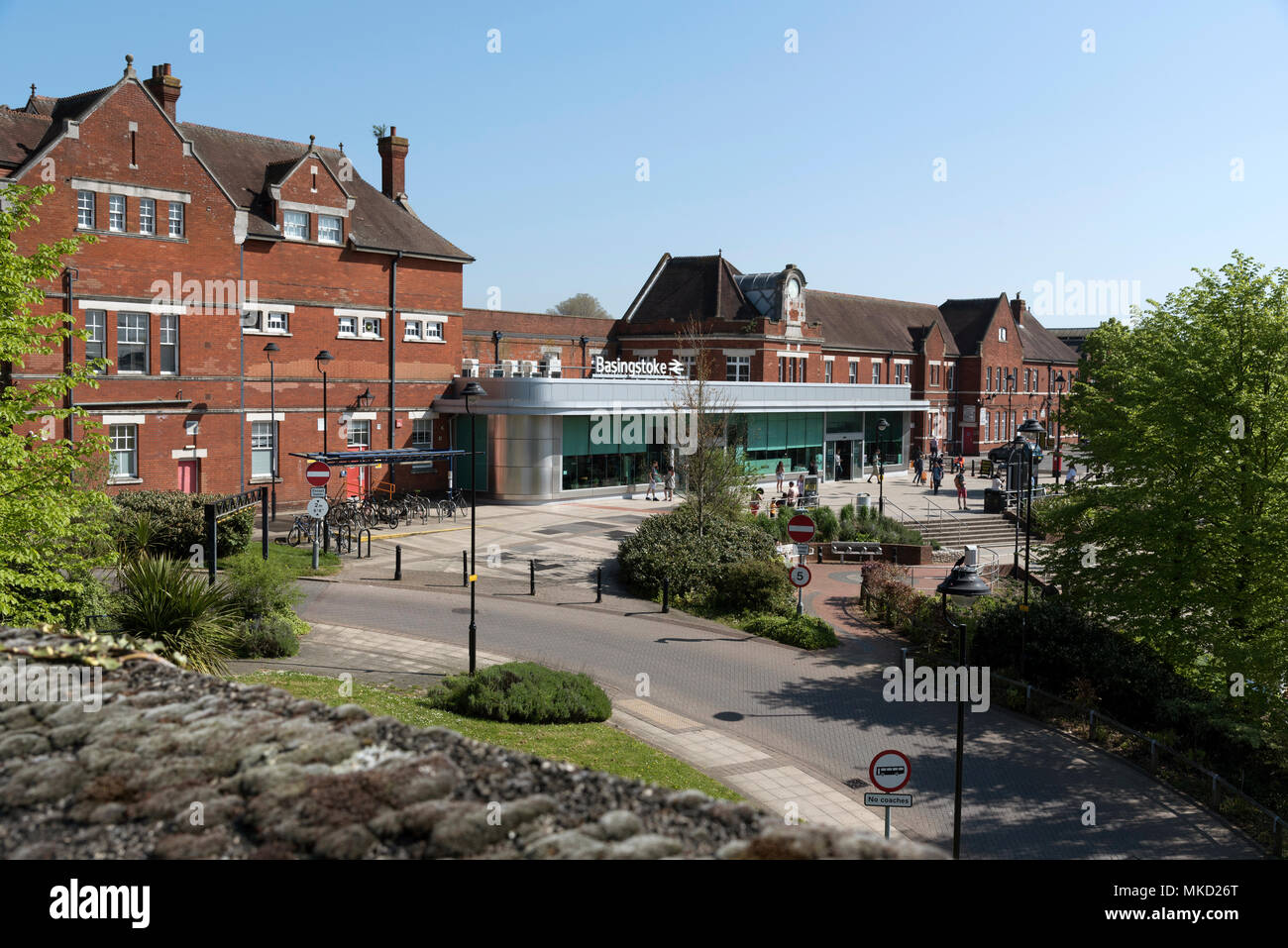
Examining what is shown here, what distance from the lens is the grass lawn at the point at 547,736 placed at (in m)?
14.2

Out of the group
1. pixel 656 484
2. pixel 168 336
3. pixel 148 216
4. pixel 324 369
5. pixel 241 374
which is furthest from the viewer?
pixel 656 484

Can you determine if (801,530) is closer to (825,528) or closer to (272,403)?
(825,528)

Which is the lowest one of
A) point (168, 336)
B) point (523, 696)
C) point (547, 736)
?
point (547, 736)

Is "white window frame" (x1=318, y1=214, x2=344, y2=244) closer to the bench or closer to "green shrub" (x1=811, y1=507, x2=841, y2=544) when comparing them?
"green shrub" (x1=811, y1=507, x2=841, y2=544)

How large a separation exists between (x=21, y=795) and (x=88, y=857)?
76 cm

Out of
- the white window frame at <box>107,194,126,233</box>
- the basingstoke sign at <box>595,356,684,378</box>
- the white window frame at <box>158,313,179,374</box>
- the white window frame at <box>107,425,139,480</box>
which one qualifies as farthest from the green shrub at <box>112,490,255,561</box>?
the basingstoke sign at <box>595,356,684,378</box>

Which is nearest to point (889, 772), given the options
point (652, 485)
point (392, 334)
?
point (652, 485)

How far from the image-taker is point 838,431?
57.0m

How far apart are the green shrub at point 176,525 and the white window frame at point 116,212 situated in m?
10.0

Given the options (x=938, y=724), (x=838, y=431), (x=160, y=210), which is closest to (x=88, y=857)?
(x=938, y=724)

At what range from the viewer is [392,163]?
45312mm

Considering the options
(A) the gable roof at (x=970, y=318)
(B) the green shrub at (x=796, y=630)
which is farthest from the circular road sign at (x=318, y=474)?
(A) the gable roof at (x=970, y=318)

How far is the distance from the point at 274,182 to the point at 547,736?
2944 cm
